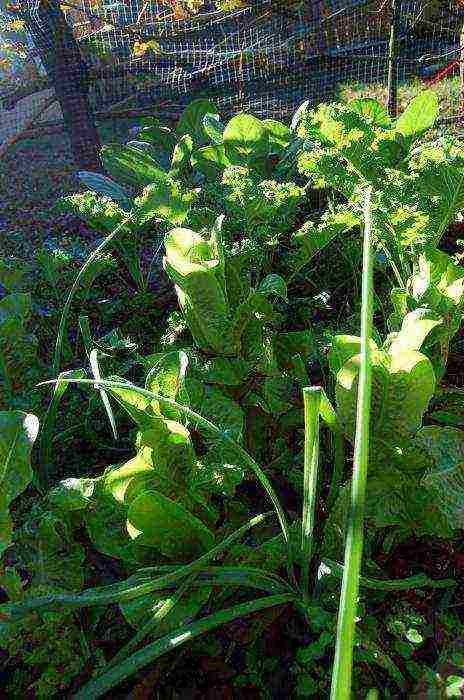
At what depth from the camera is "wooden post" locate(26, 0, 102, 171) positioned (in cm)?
413

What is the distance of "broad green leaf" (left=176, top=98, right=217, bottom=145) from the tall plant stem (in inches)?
87.3

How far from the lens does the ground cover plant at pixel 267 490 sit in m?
1.08

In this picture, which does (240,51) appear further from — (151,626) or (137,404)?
(151,626)

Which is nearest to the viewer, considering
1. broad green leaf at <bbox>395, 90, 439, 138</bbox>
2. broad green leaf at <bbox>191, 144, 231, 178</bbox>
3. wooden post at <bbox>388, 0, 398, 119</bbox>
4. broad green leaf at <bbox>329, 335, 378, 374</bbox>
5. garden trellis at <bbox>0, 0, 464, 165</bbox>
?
broad green leaf at <bbox>329, 335, 378, 374</bbox>

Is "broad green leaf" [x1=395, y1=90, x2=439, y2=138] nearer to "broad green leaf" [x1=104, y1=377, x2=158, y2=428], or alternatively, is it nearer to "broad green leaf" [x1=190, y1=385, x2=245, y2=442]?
"broad green leaf" [x1=190, y1=385, x2=245, y2=442]

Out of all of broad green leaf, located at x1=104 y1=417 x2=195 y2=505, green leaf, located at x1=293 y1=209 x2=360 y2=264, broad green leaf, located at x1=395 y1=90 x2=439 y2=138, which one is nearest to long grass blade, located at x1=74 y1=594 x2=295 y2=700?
broad green leaf, located at x1=104 y1=417 x2=195 y2=505

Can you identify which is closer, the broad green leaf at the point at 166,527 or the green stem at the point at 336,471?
the broad green leaf at the point at 166,527

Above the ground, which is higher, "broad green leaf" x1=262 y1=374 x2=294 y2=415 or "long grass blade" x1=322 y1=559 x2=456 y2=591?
"broad green leaf" x1=262 y1=374 x2=294 y2=415

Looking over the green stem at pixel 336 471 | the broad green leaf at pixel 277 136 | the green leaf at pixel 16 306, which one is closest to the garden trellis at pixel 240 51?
the broad green leaf at pixel 277 136

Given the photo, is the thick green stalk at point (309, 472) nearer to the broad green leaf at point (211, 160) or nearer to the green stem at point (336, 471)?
the green stem at point (336, 471)

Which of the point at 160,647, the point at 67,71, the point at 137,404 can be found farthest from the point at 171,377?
the point at 67,71

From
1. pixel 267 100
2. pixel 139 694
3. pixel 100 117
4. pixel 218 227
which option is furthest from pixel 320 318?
pixel 100 117

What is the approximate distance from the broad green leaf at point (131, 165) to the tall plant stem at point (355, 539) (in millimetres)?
1837

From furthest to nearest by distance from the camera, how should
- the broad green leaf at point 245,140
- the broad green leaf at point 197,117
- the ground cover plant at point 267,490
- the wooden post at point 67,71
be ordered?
1. the wooden post at point 67,71
2. the broad green leaf at point 197,117
3. the broad green leaf at point 245,140
4. the ground cover plant at point 267,490
